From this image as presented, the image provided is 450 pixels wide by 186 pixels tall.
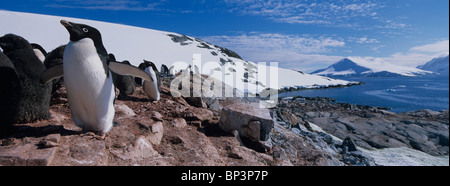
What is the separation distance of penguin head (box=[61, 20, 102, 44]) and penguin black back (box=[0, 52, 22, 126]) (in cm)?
77

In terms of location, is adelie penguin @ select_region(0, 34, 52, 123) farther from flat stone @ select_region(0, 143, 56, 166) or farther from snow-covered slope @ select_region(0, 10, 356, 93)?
snow-covered slope @ select_region(0, 10, 356, 93)

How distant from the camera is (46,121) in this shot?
9.07 feet

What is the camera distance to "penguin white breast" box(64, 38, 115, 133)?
2203 mm

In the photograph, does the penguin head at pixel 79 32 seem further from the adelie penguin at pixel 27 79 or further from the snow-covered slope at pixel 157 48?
the snow-covered slope at pixel 157 48

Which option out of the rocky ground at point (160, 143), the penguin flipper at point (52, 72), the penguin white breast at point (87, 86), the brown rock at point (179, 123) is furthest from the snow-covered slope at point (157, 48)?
the penguin white breast at point (87, 86)

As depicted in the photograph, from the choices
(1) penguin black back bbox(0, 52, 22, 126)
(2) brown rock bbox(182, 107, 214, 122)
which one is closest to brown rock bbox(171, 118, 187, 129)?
(2) brown rock bbox(182, 107, 214, 122)

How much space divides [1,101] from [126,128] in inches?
49.5

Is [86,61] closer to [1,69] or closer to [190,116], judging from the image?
[1,69]

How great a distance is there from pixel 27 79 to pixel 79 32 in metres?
1.05

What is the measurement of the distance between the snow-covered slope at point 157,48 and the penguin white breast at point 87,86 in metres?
18.3

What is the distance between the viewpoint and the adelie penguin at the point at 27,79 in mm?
2580

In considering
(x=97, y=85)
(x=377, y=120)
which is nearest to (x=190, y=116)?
(x=97, y=85)

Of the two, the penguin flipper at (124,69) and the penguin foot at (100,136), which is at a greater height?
the penguin flipper at (124,69)
